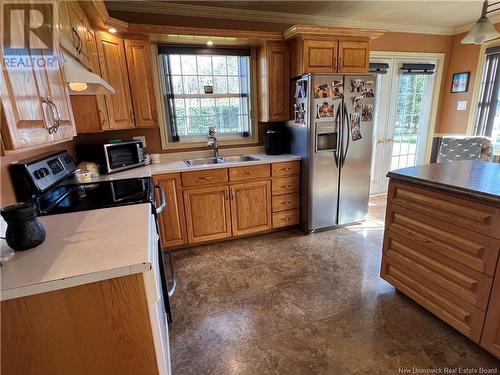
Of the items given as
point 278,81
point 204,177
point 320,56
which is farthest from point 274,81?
point 204,177

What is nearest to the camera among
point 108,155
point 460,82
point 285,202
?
point 108,155

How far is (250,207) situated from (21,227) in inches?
86.2

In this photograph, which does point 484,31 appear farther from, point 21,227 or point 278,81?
point 21,227

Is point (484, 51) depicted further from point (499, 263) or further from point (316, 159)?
point (499, 263)

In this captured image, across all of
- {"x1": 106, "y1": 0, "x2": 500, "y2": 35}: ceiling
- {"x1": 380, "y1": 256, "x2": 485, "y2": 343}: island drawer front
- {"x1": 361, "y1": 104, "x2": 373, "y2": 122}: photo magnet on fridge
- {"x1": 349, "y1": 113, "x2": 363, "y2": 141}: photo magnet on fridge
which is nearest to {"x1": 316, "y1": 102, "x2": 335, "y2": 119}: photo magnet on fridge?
{"x1": 349, "y1": 113, "x2": 363, "y2": 141}: photo magnet on fridge

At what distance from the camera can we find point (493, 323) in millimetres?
1428

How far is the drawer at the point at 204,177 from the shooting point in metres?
2.69

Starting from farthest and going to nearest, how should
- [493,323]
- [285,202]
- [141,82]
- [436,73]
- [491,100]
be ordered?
[436,73] → [491,100] → [285,202] → [141,82] → [493,323]

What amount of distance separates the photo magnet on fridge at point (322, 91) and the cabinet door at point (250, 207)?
1.06 meters

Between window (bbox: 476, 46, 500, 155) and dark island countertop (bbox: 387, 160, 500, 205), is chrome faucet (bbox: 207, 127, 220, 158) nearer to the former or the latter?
dark island countertop (bbox: 387, 160, 500, 205)

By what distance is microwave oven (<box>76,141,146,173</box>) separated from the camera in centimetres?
249

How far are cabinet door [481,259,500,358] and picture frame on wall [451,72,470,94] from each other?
370 cm

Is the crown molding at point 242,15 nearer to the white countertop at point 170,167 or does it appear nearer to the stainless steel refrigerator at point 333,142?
the stainless steel refrigerator at point 333,142

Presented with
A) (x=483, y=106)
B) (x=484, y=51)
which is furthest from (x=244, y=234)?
(x=484, y=51)
